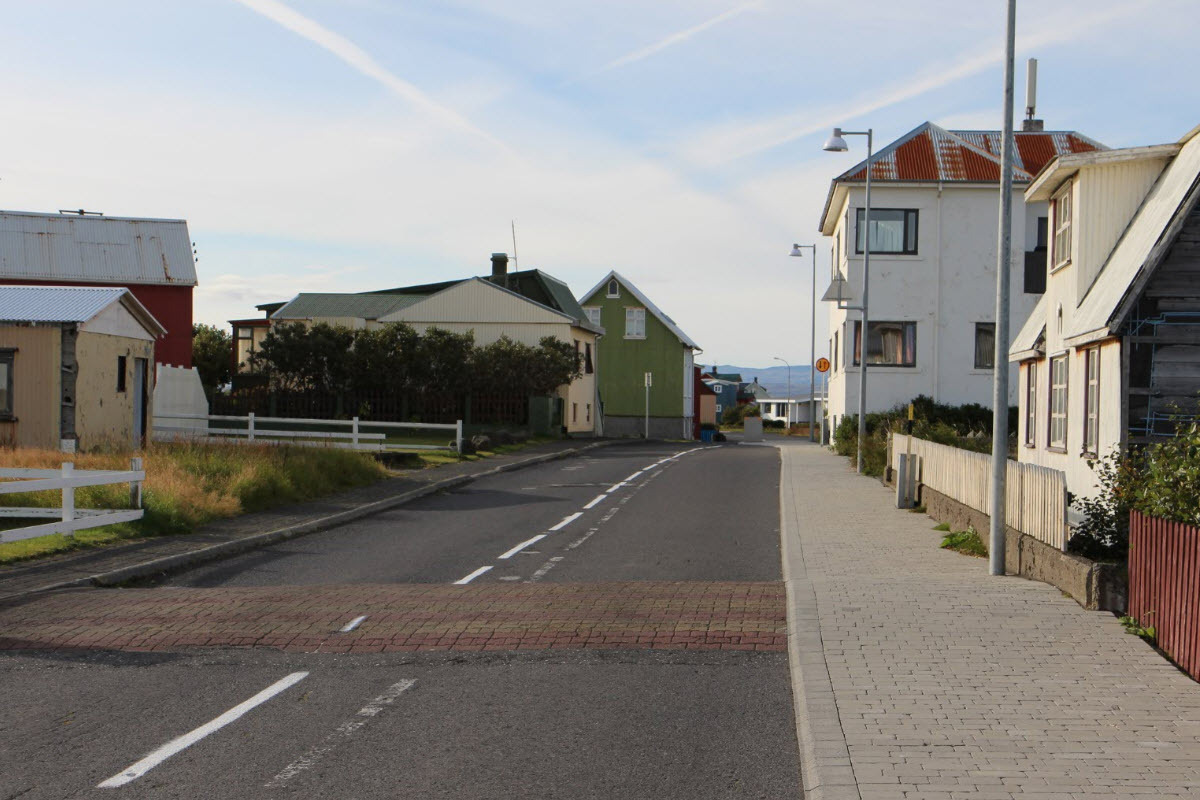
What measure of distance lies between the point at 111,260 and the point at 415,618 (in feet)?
126

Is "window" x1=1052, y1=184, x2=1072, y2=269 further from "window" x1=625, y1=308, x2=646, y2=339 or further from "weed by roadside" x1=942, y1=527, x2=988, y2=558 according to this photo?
"window" x1=625, y1=308, x2=646, y2=339

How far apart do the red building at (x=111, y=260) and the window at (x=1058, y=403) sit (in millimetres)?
33294

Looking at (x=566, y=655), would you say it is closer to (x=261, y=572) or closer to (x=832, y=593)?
(x=832, y=593)

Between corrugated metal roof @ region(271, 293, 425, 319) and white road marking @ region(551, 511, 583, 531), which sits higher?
corrugated metal roof @ region(271, 293, 425, 319)

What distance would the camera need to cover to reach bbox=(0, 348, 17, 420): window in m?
24.8

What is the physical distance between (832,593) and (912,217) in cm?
2843

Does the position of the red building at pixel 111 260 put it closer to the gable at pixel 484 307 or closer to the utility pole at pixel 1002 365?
the gable at pixel 484 307

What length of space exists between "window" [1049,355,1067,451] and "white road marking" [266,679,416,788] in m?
13.4

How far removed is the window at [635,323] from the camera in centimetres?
6612

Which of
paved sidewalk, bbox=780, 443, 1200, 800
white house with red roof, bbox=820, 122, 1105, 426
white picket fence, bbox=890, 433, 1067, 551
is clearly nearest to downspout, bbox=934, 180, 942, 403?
white house with red roof, bbox=820, 122, 1105, 426

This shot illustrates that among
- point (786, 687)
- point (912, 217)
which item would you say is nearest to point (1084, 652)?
point (786, 687)

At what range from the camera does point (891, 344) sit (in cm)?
3756

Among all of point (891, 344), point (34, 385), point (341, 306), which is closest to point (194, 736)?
point (34, 385)

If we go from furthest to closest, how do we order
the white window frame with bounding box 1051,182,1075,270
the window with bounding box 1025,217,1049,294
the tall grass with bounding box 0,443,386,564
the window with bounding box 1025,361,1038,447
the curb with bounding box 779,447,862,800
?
the window with bounding box 1025,217,1049,294 < the window with bounding box 1025,361,1038,447 < the white window frame with bounding box 1051,182,1075,270 < the tall grass with bounding box 0,443,386,564 < the curb with bounding box 779,447,862,800
